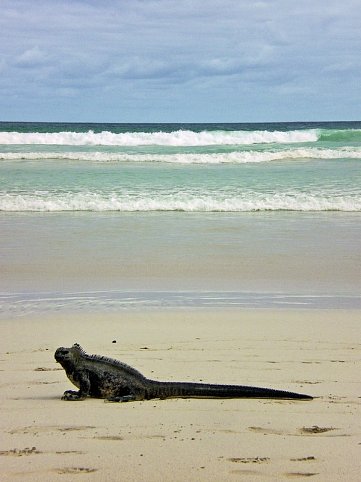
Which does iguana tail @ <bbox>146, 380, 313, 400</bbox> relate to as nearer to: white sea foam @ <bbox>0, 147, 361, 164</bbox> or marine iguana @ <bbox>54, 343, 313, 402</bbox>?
marine iguana @ <bbox>54, 343, 313, 402</bbox>

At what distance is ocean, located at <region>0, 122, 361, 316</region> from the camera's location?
25.2 ft

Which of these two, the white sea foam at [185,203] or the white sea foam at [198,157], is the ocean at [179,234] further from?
the white sea foam at [198,157]

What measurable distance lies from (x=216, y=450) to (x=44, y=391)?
1.45 m

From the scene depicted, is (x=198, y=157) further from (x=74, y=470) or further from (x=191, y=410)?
(x=74, y=470)

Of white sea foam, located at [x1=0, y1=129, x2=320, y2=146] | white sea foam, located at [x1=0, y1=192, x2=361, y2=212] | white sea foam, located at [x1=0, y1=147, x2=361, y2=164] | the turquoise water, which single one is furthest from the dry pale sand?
white sea foam, located at [x1=0, y1=129, x2=320, y2=146]

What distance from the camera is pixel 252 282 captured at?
8180 millimetres

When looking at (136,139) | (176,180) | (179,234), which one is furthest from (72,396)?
(136,139)

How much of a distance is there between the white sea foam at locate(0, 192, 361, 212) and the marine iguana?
1110 cm

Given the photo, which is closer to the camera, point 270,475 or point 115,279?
Answer: point 270,475

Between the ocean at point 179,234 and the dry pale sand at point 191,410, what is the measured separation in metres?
1.07

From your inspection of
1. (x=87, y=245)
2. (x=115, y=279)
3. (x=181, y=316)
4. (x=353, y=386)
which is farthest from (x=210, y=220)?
(x=353, y=386)

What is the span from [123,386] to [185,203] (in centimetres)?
1155

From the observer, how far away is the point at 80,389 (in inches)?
171

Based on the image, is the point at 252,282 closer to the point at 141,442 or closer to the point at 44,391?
the point at 44,391
